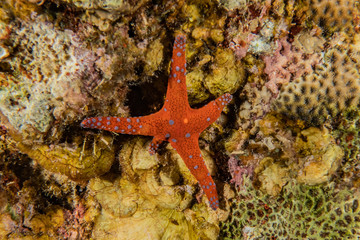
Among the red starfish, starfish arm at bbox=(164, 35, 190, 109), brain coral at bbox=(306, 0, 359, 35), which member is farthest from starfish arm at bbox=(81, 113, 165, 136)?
brain coral at bbox=(306, 0, 359, 35)

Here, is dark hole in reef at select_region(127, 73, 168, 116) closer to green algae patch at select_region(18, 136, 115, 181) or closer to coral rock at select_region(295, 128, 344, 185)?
green algae patch at select_region(18, 136, 115, 181)

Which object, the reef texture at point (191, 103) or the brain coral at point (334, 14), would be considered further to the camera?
the brain coral at point (334, 14)

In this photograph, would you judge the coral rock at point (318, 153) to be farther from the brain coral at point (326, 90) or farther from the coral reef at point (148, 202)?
the coral reef at point (148, 202)

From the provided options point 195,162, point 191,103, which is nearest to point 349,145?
point 195,162

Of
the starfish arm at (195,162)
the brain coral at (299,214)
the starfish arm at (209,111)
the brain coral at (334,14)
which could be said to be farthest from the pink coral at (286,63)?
the brain coral at (299,214)

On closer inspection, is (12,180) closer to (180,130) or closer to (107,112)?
(107,112)

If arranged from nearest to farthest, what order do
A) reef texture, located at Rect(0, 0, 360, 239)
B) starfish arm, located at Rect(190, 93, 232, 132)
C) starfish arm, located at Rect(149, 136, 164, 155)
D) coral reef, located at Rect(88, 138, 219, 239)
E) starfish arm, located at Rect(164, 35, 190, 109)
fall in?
reef texture, located at Rect(0, 0, 360, 239)
starfish arm, located at Rect(164, 35, 190, 109)
starfish arm, located at Rect(190, 93, 232, 132)
starfish arm, located at Rect(149, 136, 164, 155)
coral reef, located at Rect(88, 138, 219, 239)
